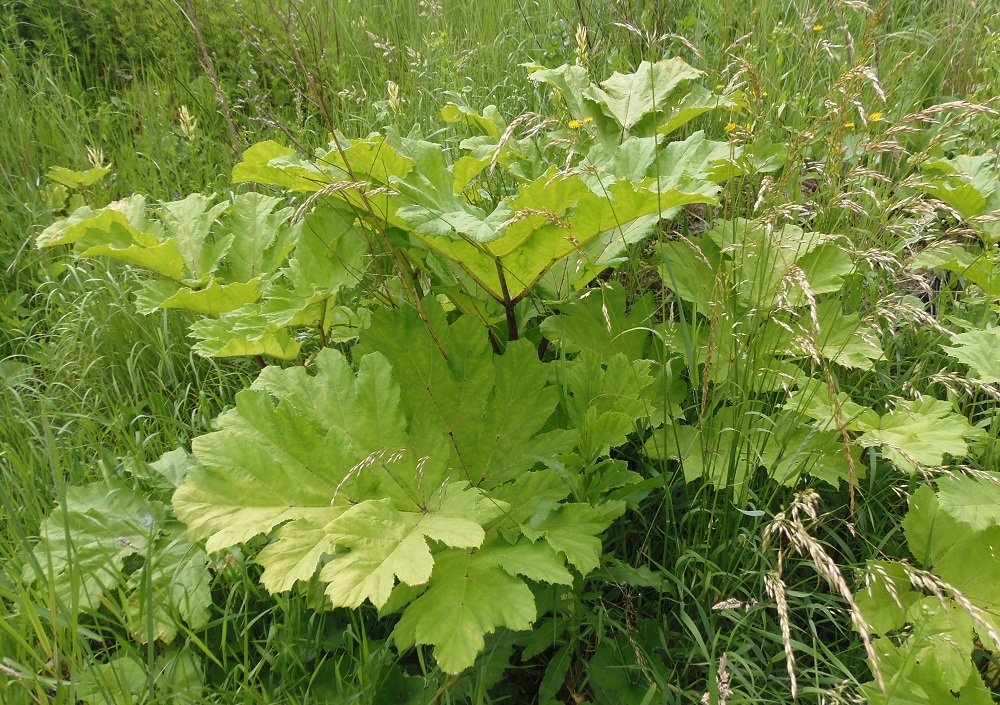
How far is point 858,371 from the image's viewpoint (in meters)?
1.98

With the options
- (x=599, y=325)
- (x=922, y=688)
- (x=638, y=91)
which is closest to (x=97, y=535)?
(x=599, y=325)

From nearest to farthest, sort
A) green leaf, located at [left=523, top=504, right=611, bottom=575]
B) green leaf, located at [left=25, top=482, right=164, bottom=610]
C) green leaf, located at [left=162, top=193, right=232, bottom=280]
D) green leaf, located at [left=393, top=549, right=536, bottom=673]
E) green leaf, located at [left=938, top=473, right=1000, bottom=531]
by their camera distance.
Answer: green leaf, located at [left=393, top=549, right=536, bottom=673]
green leaf, located at [left=523, top=504, right=611, bottom=575]
green leaf, located at [left=938, top=473, right=1000, bottom=531]
green leaf, located at [left=25, top=482, right=164, bottom=610]
green leaf, located at [left=162, top=193, right=232, bottom=280]

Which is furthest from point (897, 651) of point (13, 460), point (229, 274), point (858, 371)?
point (13, 460)

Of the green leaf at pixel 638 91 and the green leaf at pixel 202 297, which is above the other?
the green leaf at pixel 638 91

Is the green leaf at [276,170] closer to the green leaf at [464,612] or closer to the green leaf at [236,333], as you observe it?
the green leaf at [236,333]

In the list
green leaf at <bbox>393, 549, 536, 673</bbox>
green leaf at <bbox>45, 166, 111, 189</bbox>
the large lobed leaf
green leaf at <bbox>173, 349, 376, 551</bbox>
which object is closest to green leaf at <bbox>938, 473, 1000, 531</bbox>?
the large lobed leaf

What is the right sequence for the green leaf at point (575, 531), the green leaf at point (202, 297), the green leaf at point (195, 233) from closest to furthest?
1. the green leaf at point (575, 531)
2. the green leaf at point (202, 297)
3. the green leaf at point (195, 233)

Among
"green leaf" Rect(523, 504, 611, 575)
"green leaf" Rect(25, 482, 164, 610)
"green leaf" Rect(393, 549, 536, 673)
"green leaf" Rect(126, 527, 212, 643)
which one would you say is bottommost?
"green leaf" Rect(126, 527, 212, 643)

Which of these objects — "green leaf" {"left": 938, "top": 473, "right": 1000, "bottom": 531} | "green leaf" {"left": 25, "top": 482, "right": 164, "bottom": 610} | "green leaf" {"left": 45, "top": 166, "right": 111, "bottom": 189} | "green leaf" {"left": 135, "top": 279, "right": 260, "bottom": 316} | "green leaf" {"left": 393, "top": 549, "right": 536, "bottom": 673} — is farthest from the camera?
"green leaf" {"left": 45, "top": 166, "right": 111, "bottom": 189}

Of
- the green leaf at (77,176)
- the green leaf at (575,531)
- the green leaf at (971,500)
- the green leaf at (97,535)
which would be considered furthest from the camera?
the green leaf at (77,176)

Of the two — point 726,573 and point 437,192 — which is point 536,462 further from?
point 437,192

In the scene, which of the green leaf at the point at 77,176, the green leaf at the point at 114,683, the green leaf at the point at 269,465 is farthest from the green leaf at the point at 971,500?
the green leaf at the point at 77,176

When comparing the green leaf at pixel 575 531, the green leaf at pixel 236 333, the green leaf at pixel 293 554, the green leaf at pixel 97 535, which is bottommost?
the green leaf at pixel 97 535

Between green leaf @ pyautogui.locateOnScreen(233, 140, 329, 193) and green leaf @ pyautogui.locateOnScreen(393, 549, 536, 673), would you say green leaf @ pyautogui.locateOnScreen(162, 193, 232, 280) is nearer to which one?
green leaf @ pyautogui.locateOnScreen(233, 140, 329, 193)
